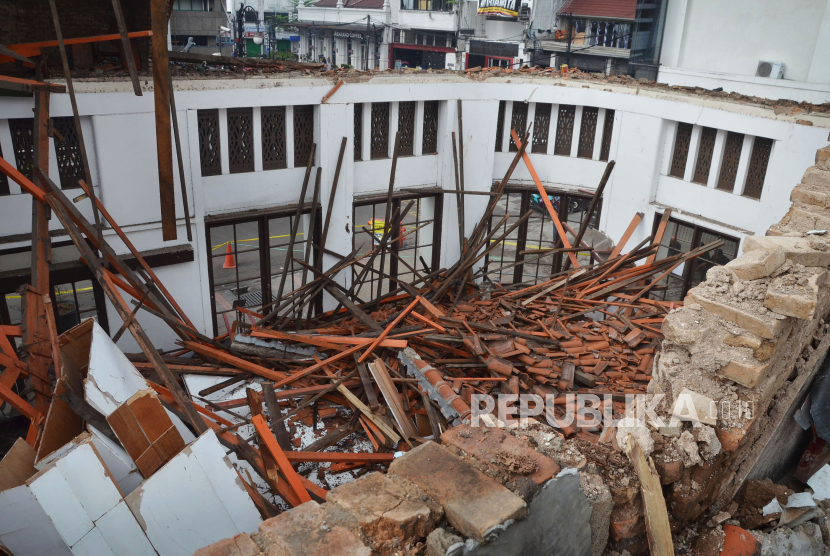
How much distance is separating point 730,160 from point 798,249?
22.9 feet

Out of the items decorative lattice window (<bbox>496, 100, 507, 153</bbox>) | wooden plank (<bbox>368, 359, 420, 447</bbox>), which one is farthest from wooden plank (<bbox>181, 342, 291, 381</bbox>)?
decorative lattice window (<bbox>496, 100, 507, 153</bbox>)

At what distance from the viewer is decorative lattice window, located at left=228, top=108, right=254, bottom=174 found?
10789 mm

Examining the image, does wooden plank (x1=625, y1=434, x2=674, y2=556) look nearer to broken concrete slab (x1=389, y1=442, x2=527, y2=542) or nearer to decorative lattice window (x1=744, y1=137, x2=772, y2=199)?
broken concrete slab (x1=389, y1=442, x2=527, y2=542)

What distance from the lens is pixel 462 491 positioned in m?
3.29

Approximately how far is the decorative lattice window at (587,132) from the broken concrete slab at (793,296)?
897cm

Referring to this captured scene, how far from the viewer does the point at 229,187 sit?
10.9 m

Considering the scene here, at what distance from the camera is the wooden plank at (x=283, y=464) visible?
4.98 metres

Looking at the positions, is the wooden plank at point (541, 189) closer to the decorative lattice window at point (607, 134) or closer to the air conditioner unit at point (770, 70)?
the decorative lattice window at point (607, 134)

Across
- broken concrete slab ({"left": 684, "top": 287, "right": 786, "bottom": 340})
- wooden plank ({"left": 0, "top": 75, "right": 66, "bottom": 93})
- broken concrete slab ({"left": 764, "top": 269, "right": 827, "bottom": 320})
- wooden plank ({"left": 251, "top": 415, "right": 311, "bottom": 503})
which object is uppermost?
wooden plank ({"left": 0, "top": 75, "right": 66, "bottom": 93})

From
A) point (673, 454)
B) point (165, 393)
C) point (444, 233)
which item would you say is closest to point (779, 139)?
point (444, 233)

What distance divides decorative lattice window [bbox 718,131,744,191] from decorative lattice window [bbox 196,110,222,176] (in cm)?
898

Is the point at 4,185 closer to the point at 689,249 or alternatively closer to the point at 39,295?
the point at 39,295

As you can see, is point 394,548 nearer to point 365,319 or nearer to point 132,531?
point 132,531

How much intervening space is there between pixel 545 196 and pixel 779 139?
4297mm
